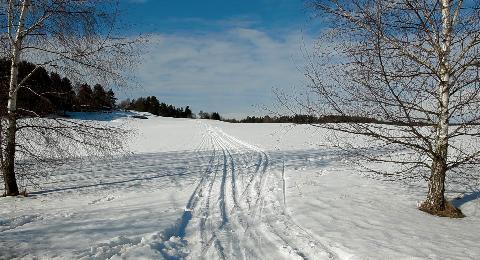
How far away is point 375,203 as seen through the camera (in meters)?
8.09

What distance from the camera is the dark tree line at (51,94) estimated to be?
8812 mm

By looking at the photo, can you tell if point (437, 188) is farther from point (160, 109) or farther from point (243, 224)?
point (160, 109)

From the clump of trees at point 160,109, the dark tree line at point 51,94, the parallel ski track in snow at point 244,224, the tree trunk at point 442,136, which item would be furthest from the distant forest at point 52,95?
the clump of trees at point 160,109

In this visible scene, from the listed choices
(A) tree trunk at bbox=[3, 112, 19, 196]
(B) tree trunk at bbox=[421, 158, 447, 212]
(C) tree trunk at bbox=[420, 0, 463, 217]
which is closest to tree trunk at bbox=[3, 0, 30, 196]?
(A) tree trunk at bbox=[3, 112, 19, 196]

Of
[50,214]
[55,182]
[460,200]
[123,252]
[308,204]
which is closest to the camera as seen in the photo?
[123,252]

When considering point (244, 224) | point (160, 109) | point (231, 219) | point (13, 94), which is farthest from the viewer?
point (160, 109)

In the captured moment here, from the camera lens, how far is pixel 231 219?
677cm

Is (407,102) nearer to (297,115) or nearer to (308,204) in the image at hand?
(297,115)

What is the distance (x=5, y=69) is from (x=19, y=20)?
1.30 metres

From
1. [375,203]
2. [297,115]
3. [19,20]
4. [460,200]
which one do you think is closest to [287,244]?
[297,115]

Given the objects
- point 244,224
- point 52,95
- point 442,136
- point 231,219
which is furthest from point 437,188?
point 52,95

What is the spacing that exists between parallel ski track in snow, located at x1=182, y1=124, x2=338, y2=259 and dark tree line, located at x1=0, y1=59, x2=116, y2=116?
3338 mm

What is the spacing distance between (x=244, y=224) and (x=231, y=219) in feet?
1.24

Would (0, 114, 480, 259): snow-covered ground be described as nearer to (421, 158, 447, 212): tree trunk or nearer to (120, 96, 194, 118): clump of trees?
(421, 158, 447, 212): tree trunk
